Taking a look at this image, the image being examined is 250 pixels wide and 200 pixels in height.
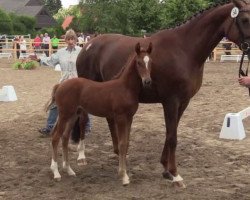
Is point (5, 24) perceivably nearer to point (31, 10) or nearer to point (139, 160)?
point (31, 10)

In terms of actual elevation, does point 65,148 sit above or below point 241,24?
below

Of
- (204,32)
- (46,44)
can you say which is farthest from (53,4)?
(204,32)

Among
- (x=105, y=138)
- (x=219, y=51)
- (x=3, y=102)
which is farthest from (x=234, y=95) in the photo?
(x=219, y=51)

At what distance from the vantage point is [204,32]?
500 cm

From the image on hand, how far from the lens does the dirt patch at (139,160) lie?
4.71 meters

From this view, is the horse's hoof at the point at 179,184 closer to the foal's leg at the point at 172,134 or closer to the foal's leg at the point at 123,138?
the foal's leg at the point at 172,134

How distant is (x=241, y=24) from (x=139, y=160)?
233 cm

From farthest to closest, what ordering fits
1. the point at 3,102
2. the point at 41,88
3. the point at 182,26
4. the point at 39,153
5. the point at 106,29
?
the point at 106,29 < the point at 41,88 < the point at 3,102 < the point at 39,153 < the point at 182,26

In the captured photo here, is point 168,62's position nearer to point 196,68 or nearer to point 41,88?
point 196,68

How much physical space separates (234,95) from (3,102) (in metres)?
5.77

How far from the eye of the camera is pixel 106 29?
130 ft

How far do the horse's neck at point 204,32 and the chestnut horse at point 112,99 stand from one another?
0.64 m

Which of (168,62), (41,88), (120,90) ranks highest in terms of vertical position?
(168,62)

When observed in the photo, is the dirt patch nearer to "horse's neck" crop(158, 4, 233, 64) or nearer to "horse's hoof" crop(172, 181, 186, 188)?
"horse's hoof" crop(172, 181, 186, 188)
